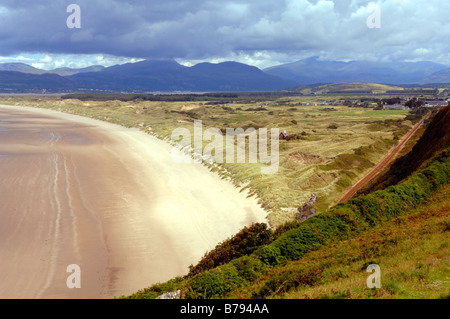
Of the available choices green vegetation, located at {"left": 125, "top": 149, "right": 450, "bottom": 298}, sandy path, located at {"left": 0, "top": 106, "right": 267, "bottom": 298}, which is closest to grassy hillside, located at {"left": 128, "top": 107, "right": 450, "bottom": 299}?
green vegetation, located at {"left": 125, "top": 149, "right": 450, "bottom": 298}

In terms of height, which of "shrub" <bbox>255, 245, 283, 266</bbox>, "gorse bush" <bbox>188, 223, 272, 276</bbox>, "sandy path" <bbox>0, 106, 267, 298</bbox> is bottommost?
"sandy path" <bbox>0, 106, 267, 298</bbox>

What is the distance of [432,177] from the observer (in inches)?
651

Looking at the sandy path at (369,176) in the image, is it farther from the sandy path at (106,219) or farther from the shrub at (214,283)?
the shrub at (214,283)

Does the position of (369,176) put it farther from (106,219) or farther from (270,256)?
(270,256)

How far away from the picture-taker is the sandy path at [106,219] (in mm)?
15555

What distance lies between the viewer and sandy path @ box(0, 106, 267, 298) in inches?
612

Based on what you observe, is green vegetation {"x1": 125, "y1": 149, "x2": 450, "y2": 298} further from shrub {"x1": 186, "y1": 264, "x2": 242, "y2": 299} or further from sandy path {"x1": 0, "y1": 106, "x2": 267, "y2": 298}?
sandy path {"x1": 0, "y1": 106, "x2": 267, "y2": 298}

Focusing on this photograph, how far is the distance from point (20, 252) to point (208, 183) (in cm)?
1557

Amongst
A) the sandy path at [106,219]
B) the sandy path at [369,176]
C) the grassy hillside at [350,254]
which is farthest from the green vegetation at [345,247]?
the sandy path at [106,219]

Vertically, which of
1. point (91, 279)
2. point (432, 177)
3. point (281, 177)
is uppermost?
point (432, 177)

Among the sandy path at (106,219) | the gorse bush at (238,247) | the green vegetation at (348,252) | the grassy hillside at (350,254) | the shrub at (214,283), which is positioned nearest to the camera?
the grassy hillside at (350,254)

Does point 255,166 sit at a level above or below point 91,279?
above
